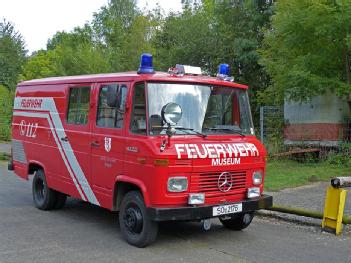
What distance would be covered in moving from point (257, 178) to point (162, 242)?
5.58 feet

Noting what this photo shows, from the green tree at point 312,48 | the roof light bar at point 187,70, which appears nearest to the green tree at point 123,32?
the green tree at point 312,48

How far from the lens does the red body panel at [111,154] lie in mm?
6656

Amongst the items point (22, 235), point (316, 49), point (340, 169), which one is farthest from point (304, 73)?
point (22, 235)

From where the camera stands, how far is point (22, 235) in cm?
759

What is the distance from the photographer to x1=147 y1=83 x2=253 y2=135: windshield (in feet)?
22.8

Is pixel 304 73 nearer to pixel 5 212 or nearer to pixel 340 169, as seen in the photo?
pixel 340 169

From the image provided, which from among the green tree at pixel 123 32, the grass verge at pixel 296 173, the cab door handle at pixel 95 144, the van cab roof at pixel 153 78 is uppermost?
the green tree at pixel 123 32

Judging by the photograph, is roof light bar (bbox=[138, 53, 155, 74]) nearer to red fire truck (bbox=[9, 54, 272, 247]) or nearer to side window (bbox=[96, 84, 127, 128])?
red fire truck (bbox=[9, 54, 272, 247])

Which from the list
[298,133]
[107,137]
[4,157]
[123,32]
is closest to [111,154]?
[107,137]

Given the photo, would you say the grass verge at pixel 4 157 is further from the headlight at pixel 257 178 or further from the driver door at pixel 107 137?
the headlight at pixel 257 178

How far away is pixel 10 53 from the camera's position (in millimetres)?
65250

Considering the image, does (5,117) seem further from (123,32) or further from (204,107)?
(204,107)

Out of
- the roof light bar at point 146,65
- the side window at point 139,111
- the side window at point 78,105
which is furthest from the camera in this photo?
the side window at point 78,105

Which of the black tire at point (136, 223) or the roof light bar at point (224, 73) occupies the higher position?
the roof light bar at point (224, 73)
